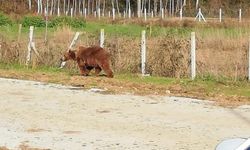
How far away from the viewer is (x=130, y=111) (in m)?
11.1

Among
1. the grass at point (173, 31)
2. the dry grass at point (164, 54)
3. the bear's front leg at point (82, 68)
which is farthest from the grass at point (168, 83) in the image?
the grass at point (173, 31)

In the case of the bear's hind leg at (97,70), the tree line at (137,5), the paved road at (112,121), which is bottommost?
the paved road at (112,121)

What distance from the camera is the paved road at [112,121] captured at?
27.7 feet

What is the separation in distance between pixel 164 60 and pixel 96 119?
661cm

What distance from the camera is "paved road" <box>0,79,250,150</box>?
8.44m

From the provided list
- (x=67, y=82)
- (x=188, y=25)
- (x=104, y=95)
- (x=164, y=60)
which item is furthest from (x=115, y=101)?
(x=188, y=25)

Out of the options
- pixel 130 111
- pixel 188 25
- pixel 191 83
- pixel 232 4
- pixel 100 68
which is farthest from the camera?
pixel 232 4

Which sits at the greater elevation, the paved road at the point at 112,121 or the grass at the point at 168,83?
the grass at the point at 168,83

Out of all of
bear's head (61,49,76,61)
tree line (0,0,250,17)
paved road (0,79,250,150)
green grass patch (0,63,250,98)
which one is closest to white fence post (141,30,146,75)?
green grass patch (0,63,250,98)

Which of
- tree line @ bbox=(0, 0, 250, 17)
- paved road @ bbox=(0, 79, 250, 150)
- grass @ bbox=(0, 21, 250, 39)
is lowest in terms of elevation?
paved road @ bbox=(0, 79, 250, 150)

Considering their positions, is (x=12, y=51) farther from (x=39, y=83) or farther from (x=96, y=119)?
(x=96, y=119)

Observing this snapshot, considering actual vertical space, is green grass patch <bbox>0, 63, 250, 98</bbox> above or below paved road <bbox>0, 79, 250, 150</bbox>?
above

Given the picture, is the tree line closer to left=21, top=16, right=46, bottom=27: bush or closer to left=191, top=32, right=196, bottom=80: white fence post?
left=21, top=16, right=46, bottom=27: bush

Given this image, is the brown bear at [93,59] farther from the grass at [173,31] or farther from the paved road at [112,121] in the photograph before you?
the grass at [173,31]
